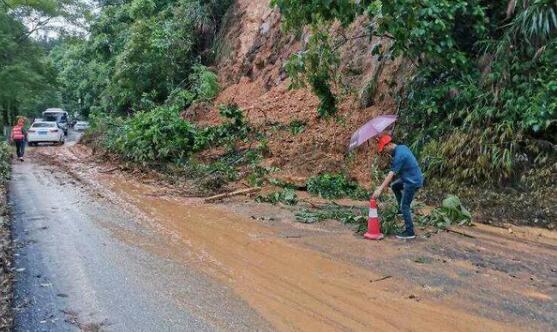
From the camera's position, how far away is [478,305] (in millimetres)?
5082

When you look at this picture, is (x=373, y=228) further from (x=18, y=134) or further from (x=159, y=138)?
(x=18, y=134)

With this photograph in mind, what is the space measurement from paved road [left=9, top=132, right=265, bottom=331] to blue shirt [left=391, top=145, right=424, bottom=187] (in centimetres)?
300

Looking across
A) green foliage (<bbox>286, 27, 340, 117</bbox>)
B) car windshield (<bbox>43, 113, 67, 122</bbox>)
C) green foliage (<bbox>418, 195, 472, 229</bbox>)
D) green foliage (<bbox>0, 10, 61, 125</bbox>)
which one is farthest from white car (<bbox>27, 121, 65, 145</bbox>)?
green foliage (<bbox>418, 195, 472, 229</bbox>)

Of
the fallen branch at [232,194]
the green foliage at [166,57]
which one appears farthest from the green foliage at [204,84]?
the fallen branch at [232,194]

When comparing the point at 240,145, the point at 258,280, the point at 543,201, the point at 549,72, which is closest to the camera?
the point at 258,280

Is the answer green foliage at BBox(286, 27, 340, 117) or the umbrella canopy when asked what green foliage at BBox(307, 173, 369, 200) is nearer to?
green foliage at BBox(286, 27, 340, 117)

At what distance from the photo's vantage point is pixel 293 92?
54.8ft

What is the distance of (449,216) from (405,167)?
1.57 meters

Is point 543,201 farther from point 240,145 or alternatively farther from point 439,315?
point 240,145

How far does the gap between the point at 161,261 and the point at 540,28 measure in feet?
25.4

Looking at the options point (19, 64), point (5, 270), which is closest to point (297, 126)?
point (5, 270)

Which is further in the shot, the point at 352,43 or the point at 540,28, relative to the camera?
the point at 352,43

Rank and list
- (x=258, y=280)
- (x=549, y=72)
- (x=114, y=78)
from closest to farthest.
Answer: (x=258, y=280) → (x=549, y=72) → (x=114, y=78)

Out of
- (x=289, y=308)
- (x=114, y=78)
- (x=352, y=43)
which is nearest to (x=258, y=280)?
(x=289, y=308)
